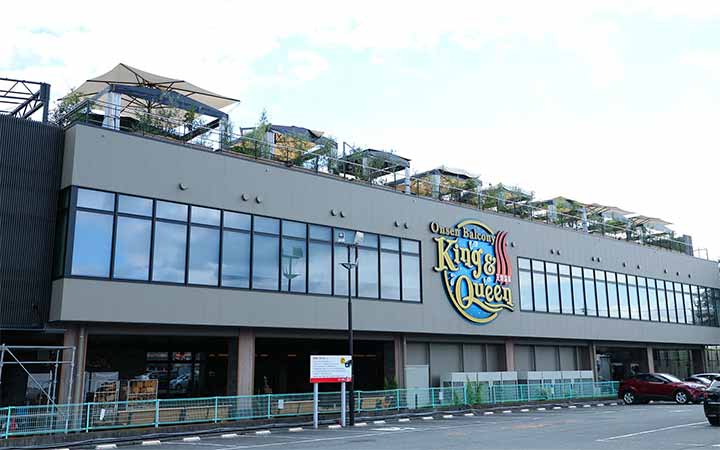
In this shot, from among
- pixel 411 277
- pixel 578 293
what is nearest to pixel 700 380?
pixel 578 293

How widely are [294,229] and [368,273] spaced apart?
3.95m

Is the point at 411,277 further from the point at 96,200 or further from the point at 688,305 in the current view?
the point at 688,305

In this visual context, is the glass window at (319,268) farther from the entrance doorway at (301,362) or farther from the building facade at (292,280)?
the entrance doorway at (301,362)

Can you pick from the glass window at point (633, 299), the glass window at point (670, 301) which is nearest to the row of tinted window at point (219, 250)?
the glass window at point (633, 299)

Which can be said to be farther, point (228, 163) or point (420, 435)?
point (228, 163)

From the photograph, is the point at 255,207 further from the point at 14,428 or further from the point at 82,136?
the point at 14,428

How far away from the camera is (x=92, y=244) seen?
20094 millimetres

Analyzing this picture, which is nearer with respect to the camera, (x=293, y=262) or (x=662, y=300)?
(x=293, y=262)

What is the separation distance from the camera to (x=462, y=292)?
30234 millimetres

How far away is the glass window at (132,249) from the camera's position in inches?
810

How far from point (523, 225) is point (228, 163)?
1702 cm

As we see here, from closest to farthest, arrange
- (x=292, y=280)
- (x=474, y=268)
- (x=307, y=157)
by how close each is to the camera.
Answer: (x=292, y=280)
(x=307, y=157)
(x=474, y=268)

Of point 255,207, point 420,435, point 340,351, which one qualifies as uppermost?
point 255,207

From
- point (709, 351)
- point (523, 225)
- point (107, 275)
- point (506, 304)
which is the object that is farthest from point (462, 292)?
point (709, 351)
